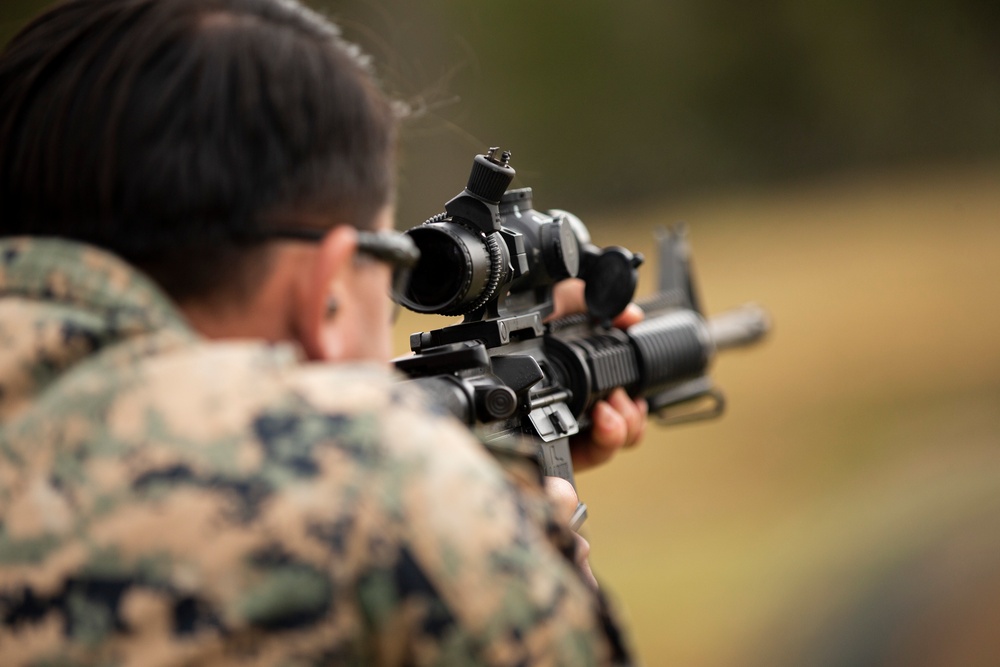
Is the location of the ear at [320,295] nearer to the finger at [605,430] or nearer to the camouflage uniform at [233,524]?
the camouflage uniform at [233,524]

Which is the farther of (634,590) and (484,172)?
(634,590)

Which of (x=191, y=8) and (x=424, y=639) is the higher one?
(x=191, y=8)

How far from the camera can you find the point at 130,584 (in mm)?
571

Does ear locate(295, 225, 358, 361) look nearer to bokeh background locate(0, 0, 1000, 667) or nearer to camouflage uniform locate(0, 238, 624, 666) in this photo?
camouflage uniform locate(0, 238, 624, 666)

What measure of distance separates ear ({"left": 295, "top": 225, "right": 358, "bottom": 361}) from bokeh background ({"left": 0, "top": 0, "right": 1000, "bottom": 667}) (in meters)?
2.82

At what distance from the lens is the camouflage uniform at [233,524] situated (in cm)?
57

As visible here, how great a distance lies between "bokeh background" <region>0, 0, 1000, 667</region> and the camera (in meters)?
3.75

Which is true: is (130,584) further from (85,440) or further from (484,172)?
(484,172)

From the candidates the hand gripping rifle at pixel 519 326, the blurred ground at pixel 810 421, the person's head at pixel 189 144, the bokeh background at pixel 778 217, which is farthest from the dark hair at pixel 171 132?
the bokeh background at pixel 778 217

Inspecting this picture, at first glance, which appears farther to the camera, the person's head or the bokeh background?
the bokeh background

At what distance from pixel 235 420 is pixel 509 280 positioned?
0.80m

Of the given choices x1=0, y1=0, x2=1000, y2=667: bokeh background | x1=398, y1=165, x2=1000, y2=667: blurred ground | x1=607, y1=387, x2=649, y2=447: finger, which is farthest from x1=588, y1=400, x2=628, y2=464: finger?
x1=0, y1=0, x2=1000, y2=667: bokeh background

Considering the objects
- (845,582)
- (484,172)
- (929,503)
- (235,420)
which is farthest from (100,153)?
(929,503)

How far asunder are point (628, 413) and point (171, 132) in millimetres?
1126
